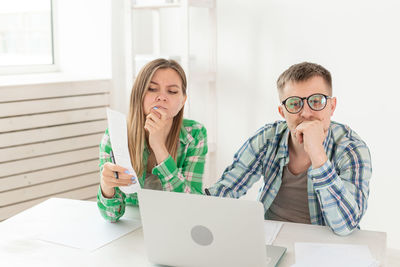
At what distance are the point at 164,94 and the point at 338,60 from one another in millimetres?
1405

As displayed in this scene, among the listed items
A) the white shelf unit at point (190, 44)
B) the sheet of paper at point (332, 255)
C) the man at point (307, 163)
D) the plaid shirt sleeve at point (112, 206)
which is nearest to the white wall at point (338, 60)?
the white shelf unit at point (190, 44)

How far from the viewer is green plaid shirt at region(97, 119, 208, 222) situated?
5.42 feet

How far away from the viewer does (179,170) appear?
1.88 m

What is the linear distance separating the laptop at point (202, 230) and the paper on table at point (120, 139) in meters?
0.22

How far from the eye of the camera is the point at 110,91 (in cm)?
334

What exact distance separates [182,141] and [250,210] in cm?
78

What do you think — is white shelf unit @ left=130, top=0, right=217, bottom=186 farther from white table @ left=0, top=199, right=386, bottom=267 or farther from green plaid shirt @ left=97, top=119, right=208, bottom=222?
white table @ left=0, top=199, right=386, bottom=267

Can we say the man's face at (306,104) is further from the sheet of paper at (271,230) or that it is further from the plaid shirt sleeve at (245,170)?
the sheet of paper at (271,230)

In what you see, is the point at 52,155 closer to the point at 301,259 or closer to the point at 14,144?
the point at 14,144

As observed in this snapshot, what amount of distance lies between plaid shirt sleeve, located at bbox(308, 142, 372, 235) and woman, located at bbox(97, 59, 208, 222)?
48 cm

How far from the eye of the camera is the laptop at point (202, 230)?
1188mm

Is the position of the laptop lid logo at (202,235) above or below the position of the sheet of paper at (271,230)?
above

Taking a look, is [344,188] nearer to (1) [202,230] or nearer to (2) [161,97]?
(1) [202,230]

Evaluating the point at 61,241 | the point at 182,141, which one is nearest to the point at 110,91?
the point at 182,141
